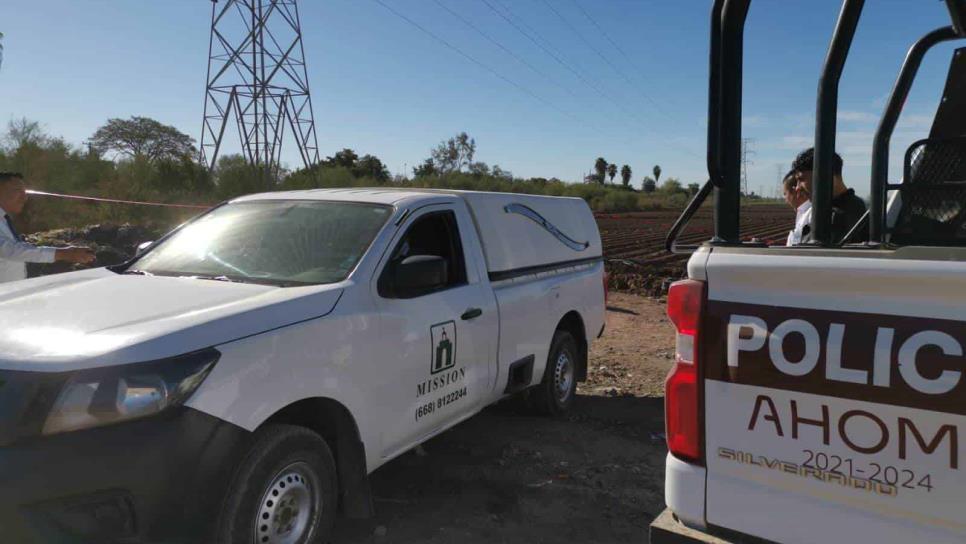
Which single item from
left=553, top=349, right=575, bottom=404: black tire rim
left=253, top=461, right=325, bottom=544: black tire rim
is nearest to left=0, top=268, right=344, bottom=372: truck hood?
left=253, top=461, right=325, bottom=544: black tire rim

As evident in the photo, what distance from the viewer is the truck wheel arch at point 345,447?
3.07 meters

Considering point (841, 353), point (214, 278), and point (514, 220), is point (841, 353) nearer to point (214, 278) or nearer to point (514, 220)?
point (214, 278)

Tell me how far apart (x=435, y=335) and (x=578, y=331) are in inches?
99.9

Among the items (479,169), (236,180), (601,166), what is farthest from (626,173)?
(236,180)

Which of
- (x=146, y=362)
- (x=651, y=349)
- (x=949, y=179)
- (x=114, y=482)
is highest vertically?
(x=949, y=179)

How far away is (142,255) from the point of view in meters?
4.02

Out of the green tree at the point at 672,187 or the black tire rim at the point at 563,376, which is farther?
the green tree at the point at 672,187

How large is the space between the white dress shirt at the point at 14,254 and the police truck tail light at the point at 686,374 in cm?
446

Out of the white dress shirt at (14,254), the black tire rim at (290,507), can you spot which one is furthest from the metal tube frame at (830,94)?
the white dress shirt at (14,254)

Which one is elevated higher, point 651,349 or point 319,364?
point 319,364

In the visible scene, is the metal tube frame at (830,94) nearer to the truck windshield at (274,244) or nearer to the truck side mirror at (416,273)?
the truck side mirror at (416,273)

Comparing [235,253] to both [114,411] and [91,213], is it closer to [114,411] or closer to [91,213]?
[114,411]

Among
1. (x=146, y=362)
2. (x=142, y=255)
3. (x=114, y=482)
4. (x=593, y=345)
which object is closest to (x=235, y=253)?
(x=142, y=255)

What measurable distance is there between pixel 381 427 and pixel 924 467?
7.75 ft
